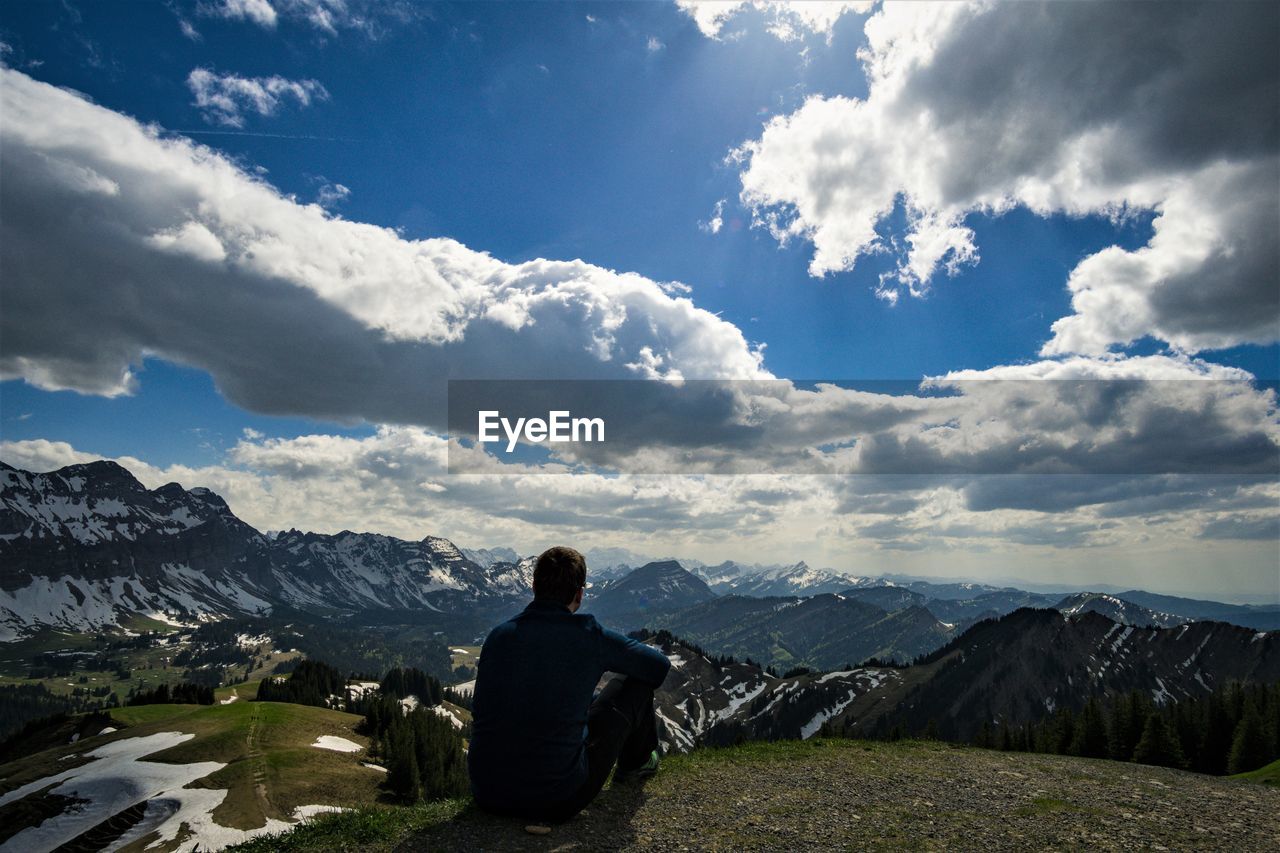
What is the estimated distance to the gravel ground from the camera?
9.70 meters

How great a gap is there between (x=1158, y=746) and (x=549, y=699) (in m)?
53.8

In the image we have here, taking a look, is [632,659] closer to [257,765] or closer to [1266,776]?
[1266,776]

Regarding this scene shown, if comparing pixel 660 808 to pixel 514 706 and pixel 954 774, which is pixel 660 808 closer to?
pixel 514 706

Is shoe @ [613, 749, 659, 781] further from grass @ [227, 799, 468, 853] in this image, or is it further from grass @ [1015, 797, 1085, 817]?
grass @ [1015, 797, 1085, 817]

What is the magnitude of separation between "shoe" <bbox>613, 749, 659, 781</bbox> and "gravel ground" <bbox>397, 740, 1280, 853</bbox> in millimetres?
207

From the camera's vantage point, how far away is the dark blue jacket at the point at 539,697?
8414 mm

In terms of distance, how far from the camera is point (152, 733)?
78.6m

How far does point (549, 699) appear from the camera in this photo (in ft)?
27.5

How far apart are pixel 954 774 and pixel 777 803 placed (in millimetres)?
6534

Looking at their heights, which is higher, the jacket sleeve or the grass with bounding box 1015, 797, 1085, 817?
the jacket sleeve

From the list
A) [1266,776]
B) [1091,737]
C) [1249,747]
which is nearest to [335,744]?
[1091,737]

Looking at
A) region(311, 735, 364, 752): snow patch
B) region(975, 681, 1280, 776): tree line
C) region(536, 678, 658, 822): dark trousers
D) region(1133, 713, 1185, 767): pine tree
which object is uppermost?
region(536, 678, 658, 822): dark trousers

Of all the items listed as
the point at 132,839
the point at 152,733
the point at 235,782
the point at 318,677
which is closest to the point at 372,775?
the point at 235,782

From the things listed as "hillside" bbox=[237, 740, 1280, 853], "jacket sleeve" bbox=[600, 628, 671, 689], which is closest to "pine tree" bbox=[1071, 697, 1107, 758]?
"hillside" bbox=[237, 740, 1280, 853]
